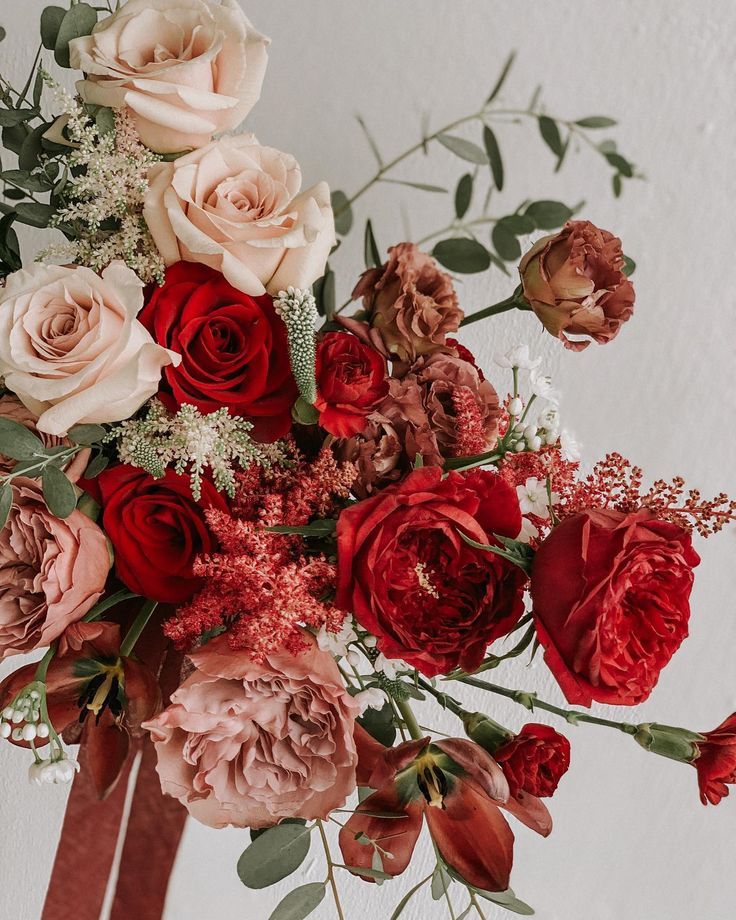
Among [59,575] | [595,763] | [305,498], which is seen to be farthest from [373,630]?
[595,763]

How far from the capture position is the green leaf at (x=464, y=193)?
70 centimetres

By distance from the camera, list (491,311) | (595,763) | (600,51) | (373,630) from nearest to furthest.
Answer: (373,630) < (491,311) < (600,51) < (595,763)

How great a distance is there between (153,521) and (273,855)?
0.25 m

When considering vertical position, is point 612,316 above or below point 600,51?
below

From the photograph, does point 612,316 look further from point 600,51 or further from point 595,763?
point 595,763

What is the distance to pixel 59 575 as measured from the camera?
1.60 feet

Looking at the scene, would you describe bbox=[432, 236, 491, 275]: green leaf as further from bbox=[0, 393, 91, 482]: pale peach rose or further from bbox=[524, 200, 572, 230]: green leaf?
bbox=[0, 393, 91, 482]: pale peach rose

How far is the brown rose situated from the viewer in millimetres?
529

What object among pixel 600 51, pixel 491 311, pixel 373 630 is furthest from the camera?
pixel 600 51

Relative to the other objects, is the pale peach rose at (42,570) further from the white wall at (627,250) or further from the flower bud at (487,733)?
the white wall at (627,250)

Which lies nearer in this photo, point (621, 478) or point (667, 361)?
point (621, 478)

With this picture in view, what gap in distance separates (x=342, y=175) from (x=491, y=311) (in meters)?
0.26

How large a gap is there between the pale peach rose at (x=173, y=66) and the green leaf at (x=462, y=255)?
21 centimetres

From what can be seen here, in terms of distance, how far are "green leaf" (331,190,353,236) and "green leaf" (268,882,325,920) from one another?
1.72 feet
